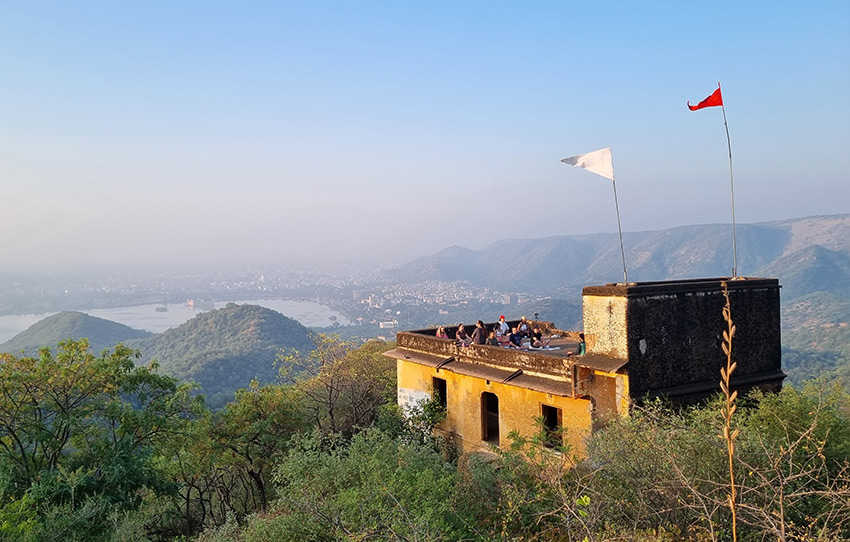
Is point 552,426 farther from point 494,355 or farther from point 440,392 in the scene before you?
point 440,392

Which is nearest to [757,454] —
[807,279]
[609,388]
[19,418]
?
[609,388]

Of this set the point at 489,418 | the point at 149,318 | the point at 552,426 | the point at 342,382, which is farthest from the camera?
the point at 149,318

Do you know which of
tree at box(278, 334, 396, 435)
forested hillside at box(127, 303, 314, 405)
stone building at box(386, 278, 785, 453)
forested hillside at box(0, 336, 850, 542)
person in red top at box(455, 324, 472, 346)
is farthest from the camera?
forested hillside at box(127, 303, 314, 405)

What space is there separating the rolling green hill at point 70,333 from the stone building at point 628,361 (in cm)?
8884

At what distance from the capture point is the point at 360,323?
485 ft

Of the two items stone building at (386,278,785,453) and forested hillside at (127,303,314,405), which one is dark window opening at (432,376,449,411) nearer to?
stone building at (386,278,785,453)

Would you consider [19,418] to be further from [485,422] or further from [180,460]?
[485,422]

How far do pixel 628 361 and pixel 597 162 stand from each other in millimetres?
5184

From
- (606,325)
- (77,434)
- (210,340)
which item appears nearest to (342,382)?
(77,434)

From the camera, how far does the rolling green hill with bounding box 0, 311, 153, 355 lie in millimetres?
89125

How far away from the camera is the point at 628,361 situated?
39.7 feet

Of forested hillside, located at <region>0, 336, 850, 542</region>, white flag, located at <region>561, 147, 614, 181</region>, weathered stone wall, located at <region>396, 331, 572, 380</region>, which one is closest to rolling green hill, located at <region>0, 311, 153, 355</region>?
forested hillside, located at <region>0, 336, 850, 542</region>

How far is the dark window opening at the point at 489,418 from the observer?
52.9ft

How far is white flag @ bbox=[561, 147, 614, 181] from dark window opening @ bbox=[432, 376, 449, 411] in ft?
27.4
